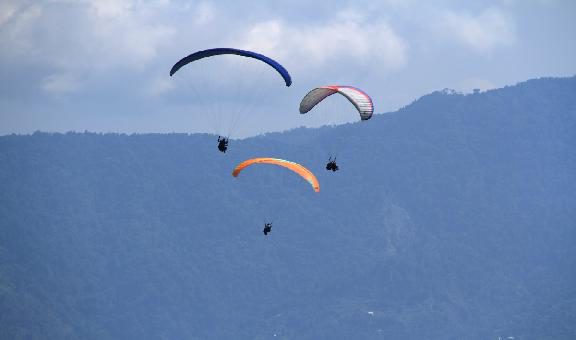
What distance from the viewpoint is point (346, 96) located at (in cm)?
7350

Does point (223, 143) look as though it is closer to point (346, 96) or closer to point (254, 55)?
point (254, 55)

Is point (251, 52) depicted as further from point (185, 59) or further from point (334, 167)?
point (334, 167)

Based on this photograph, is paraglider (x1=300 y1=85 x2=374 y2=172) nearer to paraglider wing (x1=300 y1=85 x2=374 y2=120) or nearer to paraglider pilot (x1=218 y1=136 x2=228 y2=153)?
paraglider wing (x1=300 y1=85 x2=374 y2=120)

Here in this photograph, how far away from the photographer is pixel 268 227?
74.3m

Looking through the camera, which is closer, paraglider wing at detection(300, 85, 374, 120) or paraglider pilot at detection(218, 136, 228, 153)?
paraglider pilot at detection(218, 136, 228, 153)

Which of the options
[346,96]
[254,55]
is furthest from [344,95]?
[254,55]

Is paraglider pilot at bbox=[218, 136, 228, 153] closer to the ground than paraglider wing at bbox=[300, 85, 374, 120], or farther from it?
closer to the ground

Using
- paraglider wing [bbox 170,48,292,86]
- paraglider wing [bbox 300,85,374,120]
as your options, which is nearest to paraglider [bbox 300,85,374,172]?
paraglider wing [bbox 300,85,374,120]

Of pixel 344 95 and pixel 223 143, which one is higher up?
pixel 344 95

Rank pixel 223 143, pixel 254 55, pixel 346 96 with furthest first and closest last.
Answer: pixel 346 96
pixel 223 143
pixel 254 55

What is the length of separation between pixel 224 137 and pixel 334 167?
8.40 meters

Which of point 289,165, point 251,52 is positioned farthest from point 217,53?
point 289,165

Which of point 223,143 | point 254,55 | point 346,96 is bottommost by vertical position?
point 223,143

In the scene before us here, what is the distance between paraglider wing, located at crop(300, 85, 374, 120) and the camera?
7213 centimetres
